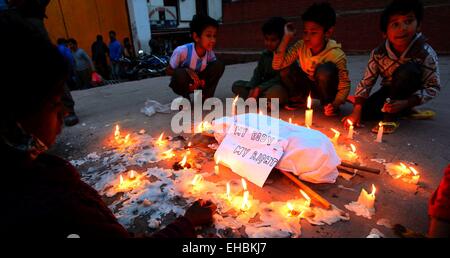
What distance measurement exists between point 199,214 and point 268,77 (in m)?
3.18

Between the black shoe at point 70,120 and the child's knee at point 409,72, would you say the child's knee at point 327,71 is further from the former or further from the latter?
the black shoe at point 70,120

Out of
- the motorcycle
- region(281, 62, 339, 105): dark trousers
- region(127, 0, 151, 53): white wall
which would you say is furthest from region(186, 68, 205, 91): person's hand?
region(127, 0, 151, 53): white wall

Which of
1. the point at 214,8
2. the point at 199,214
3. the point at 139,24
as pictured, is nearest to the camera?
the point at 199,214

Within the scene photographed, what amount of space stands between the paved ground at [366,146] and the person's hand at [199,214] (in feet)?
2.00

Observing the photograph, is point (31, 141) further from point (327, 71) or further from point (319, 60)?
point (319, 60)

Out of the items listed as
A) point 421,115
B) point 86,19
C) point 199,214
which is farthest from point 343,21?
point 86,19

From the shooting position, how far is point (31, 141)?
2.93ft

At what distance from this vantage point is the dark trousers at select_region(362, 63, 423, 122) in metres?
2.98

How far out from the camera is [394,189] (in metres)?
2.08

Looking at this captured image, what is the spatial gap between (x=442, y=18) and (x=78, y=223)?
11464mm

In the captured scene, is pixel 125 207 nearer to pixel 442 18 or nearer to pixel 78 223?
pixel 78 223

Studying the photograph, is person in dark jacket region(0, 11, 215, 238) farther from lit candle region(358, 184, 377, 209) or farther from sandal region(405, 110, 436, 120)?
sandal region(405, 110, 436, 120)

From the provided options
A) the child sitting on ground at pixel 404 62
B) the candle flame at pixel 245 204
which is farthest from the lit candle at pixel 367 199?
the child sitting on ground at pixel 404 62
